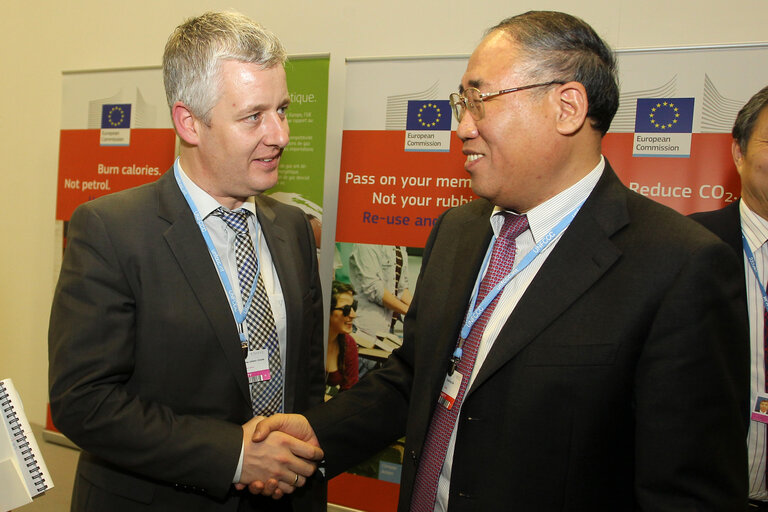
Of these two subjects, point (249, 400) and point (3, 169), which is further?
point (3, 169)

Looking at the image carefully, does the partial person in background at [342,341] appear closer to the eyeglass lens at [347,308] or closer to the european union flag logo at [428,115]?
the eyeglass lens at [347,308]

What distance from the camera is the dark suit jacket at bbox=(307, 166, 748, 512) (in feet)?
4.31

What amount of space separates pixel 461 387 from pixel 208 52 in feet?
4.33

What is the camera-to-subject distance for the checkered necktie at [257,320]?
1915 millimetres

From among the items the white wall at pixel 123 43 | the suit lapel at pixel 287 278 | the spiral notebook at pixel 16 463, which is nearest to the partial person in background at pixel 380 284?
the white wall at pixel 123 43

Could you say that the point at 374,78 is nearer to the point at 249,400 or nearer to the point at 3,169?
the point at 249,400

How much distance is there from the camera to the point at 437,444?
5.40ft

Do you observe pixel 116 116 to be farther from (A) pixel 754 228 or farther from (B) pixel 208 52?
(A) pixel 754 228

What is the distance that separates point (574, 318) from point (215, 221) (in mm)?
1219

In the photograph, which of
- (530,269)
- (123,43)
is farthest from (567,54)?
(123,43)

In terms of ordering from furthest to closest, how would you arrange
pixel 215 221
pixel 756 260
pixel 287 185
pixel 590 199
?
1. pixel 287 185
2. pixel 756 260
3. pixel 215 221
4. pixel 590 199

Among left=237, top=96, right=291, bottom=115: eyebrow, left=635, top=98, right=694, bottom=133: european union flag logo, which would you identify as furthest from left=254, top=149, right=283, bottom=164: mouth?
left=635, top=98, right=694, bottom=133: european union flag logo

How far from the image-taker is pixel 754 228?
2209 mm

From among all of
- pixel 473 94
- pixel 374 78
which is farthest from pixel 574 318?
pixel 374 78
